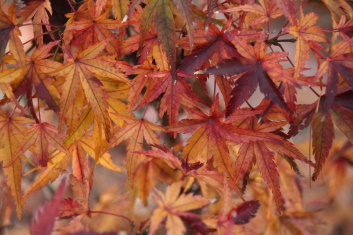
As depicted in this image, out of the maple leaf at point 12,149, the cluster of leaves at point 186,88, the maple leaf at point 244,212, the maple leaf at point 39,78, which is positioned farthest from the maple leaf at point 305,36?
the maple leaf at point 12,149

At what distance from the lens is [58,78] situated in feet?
2.29

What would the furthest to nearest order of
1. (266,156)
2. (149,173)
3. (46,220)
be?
(149,173) → (266,156) → (46,220)

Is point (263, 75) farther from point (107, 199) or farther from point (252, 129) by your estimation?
point (107, 199)

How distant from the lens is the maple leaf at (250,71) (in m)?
0.57

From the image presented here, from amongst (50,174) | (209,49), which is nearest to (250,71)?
(209,49)

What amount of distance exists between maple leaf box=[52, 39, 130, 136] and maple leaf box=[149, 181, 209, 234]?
16cm

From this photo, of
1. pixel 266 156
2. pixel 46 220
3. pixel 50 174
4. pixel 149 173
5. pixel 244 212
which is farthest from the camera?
pixel 149 173

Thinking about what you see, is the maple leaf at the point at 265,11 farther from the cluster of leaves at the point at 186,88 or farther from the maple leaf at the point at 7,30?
the maple leaf at the point at 7,30

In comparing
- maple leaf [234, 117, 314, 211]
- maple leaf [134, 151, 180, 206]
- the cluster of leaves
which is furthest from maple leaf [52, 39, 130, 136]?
maple leaf [134, 151, 180, 206]

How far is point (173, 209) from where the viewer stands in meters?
0.56

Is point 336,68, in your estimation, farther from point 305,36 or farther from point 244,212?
point 244,212

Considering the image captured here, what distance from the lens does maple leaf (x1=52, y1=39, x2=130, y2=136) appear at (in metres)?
0.62

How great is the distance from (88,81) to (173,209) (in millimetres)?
277

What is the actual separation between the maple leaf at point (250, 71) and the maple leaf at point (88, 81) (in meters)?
0.19
